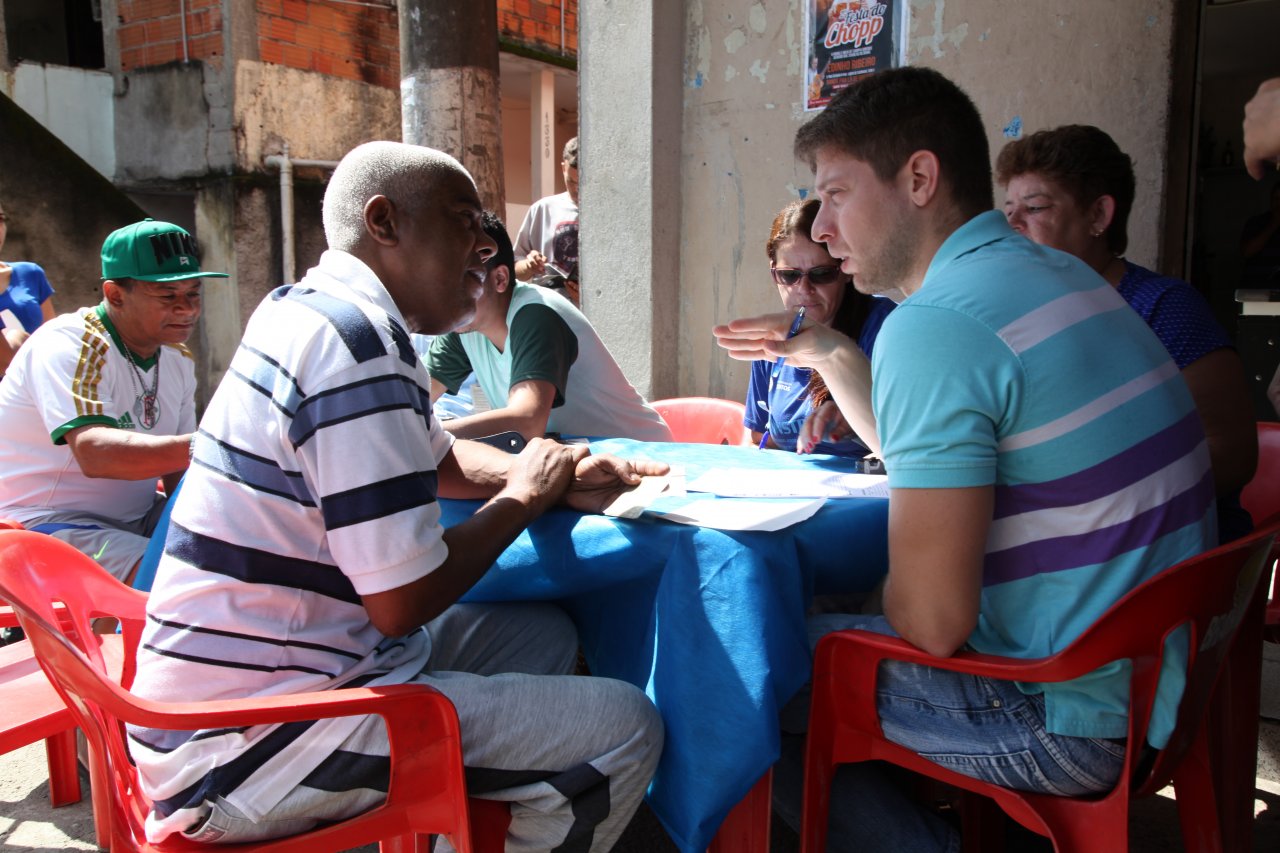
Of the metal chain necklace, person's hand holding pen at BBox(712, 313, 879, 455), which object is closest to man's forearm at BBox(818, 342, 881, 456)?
person's hand holding pen at BBox(712, 313, 879, 455)

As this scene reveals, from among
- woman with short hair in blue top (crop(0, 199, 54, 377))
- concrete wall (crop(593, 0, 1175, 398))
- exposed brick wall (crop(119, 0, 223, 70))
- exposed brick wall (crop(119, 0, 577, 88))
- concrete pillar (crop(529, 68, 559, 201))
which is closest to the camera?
concrete wall (crop(593, 0, 1175, 398))

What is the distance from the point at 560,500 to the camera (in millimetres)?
1977

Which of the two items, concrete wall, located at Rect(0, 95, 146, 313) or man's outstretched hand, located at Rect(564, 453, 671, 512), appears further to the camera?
concrete wall, located at Rect(0, 95, 146, 313)

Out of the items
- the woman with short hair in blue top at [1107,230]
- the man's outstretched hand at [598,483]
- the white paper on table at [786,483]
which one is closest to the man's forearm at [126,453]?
the man's outstretched hand at [598,483]

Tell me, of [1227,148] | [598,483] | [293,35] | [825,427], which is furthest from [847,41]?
[293,35]

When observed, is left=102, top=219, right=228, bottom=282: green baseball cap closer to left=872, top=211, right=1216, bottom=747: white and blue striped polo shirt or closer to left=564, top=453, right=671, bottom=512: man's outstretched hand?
left=564, top=453, right=671, bottom=512: man's outstretched hand

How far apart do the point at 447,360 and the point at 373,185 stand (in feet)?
6.25

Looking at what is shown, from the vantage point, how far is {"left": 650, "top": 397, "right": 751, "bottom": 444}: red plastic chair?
3.56 meters

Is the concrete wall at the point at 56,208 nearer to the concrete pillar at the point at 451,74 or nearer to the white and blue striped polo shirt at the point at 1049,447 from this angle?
the concrete pillar at the point at 451,74

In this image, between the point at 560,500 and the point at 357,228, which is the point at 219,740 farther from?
the point at 357,228

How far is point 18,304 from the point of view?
4.68 metres

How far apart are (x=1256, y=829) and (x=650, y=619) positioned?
1.72 meters

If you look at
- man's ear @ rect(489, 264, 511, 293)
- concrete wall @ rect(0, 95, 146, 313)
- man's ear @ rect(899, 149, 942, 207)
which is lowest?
man's ear @ rect(489, 264, 511, 293)

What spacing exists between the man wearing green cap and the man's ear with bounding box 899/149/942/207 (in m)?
2.14
